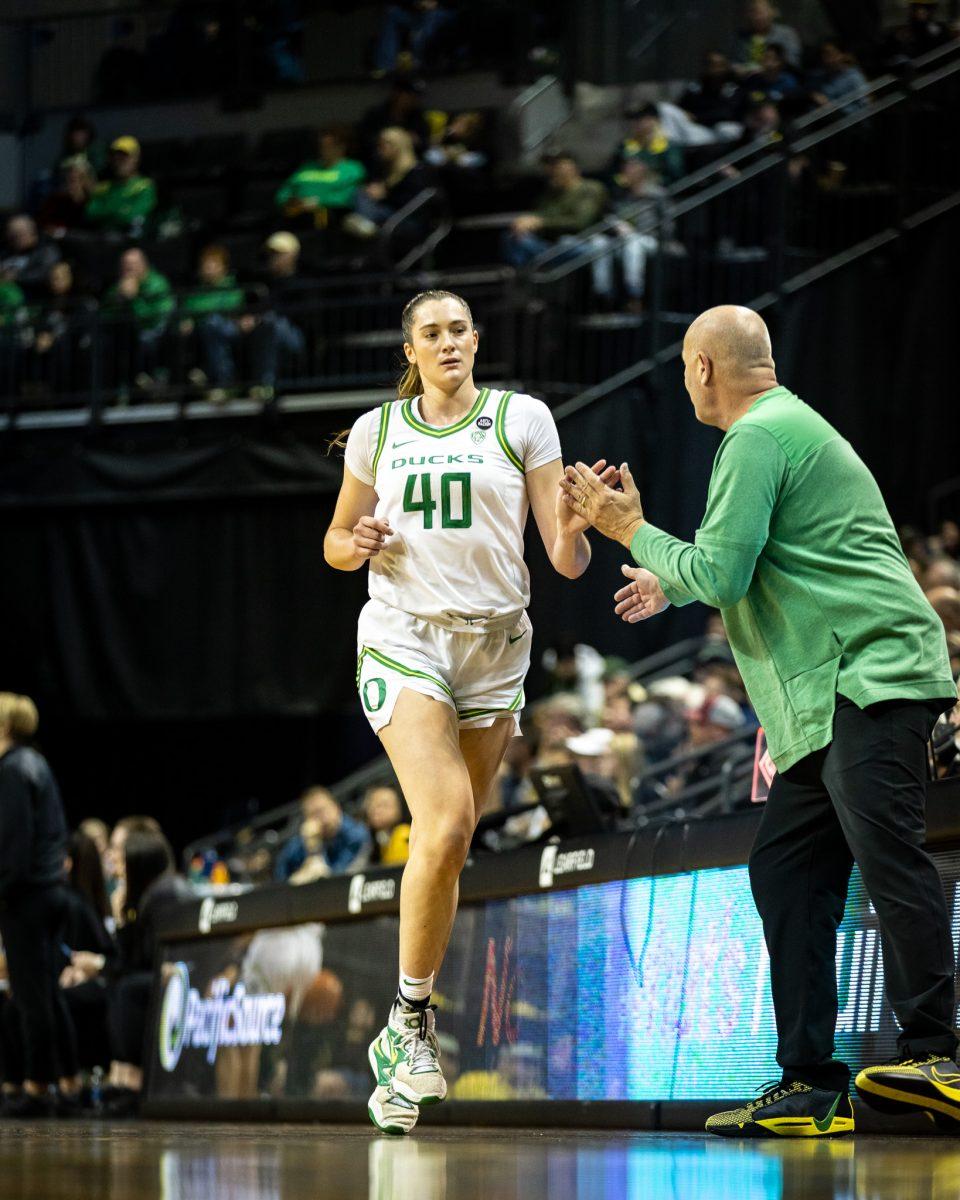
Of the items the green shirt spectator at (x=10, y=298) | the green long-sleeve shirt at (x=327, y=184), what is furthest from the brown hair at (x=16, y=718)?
the green long-sleeve shirt at (x=327, y=184)

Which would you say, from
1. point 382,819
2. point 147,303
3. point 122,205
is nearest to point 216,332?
point 147,303

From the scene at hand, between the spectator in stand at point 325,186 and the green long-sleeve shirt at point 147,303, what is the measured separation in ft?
5.03

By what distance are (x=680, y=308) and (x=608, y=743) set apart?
15.6ft

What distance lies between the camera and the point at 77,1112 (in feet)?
30.3

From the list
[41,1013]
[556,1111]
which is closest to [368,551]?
[556,1111]

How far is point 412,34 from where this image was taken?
64.0 feet

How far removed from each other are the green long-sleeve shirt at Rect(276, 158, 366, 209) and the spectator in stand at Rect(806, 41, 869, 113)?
4.45 meters

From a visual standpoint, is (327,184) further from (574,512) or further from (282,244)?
(574,512)

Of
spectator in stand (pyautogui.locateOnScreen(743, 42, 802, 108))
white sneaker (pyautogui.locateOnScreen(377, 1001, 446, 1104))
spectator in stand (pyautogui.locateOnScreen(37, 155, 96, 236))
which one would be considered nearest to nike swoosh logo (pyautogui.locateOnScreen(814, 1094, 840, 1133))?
white sneaker (pyautogui.locateOnScreen(377, 1001, 446, 1104))

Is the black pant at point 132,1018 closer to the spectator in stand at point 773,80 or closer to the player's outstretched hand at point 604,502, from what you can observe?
the player's outstretched hand at point 604,502

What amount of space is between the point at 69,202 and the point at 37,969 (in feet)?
37.7

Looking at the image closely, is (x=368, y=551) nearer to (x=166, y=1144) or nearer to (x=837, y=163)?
(x=166, y=1144)

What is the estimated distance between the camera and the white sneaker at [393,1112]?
4.72 m

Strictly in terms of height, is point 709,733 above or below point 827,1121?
above
